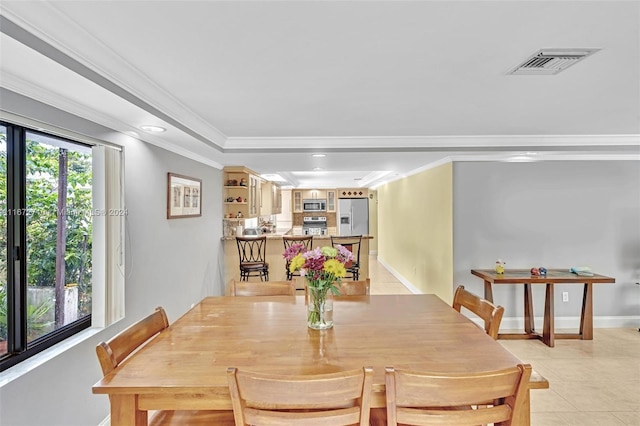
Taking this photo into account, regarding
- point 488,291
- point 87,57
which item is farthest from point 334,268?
point 488,291

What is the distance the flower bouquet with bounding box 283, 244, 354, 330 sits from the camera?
1.83 metres

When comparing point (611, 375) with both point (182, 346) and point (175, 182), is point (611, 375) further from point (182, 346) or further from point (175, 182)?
point (175, 182)

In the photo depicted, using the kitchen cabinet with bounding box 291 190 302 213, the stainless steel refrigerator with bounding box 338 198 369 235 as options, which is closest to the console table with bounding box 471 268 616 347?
the stainless steel refrigerator with bounding box 338 198 369 235

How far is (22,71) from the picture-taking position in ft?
5.24

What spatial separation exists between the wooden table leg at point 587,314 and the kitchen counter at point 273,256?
2.73 meters

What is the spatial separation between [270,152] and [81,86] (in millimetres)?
2314

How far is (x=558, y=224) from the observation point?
4555mm

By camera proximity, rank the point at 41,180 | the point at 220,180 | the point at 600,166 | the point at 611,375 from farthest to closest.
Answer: the point at 220,180 < the point at 600,166 < the point at 611,375 < the point at 41,180

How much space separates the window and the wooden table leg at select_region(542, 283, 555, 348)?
13.9 ft

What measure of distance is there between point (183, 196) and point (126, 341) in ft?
8.16

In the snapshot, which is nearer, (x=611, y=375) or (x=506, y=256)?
(x=611, y=375)

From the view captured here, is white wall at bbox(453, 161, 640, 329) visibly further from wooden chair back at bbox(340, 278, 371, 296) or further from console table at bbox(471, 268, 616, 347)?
wooden chair back at bbox(340, 278, 371, 296)

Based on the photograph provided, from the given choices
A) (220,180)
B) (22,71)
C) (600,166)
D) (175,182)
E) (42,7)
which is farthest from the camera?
(220,180)

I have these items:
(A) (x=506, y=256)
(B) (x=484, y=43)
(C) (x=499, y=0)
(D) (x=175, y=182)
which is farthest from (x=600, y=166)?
(D) (x=175, y=182)
